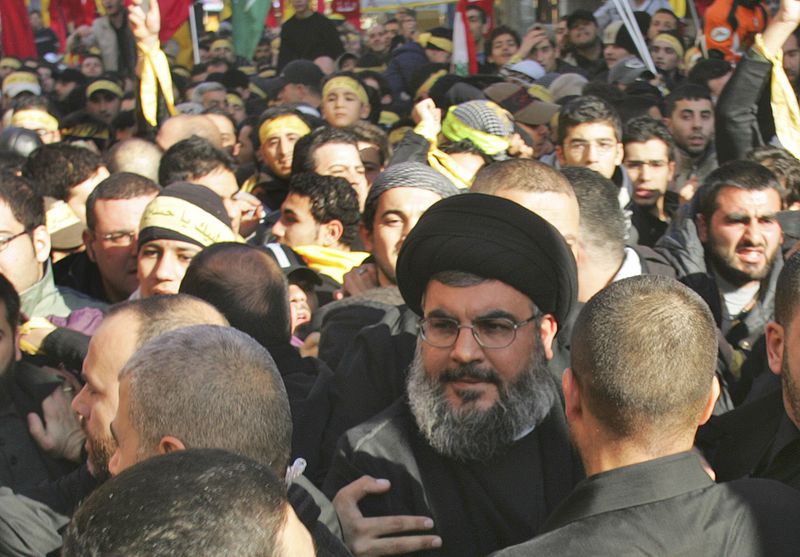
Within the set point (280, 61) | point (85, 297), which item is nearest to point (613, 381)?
point (85, 297)

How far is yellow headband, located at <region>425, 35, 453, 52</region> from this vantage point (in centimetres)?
1267

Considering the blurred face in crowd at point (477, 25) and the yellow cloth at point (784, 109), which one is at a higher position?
the yellow cloth at point (784, 109)

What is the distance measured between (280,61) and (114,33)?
2.26 meters

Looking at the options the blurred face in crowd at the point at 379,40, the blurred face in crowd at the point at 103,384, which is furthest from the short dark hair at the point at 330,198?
the blurred face in crowd at the point at 379,40

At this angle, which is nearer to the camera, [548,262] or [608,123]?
[548,262]

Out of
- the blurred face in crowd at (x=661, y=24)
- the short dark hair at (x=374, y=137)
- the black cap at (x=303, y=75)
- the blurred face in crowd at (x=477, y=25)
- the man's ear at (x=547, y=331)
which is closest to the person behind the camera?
the man's ear at (x=547, y=331)

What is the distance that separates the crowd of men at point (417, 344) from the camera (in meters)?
2.35

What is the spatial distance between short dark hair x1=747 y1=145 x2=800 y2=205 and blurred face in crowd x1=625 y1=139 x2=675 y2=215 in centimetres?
108

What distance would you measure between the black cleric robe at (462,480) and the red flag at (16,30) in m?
12.8

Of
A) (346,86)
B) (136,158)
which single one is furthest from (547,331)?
(346,86)

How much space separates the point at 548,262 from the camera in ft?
10.9

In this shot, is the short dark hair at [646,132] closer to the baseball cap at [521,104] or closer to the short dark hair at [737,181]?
the baseball cap at [521,104]

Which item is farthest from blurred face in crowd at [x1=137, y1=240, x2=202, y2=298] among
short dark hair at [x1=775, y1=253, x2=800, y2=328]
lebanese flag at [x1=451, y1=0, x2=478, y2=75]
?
lebanese flag at [x1=451, y1=0, x2=478, y2=75]

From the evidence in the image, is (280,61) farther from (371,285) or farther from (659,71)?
(371,285)
